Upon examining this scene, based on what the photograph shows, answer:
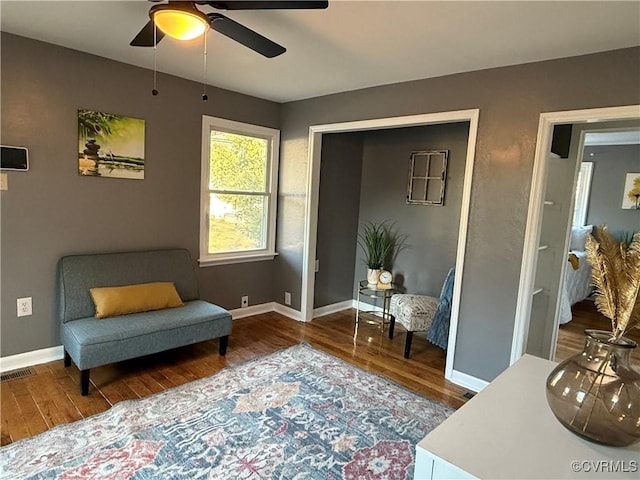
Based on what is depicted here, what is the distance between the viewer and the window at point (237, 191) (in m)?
3.84

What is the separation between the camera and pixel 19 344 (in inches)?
113

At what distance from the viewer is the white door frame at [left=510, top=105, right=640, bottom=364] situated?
98.1 inches

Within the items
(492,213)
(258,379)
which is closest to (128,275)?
(258,379)

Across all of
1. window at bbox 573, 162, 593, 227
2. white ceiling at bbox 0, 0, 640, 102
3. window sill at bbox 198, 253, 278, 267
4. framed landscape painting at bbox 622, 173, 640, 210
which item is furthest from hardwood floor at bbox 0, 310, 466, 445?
framed landscape painting at bbox 622, 173, 640, 210

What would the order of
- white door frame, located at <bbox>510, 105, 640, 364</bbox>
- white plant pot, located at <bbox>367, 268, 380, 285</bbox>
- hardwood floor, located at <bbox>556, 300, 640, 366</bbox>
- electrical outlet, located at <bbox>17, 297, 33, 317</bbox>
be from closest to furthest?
white door frame, located at <bbox>510, 105, 640, 364</bbox> → electrical outlet, located at <bbox>17, 297, 33, 317</bbox> → hardwood floor, located at <bbox>556, 300, 640, 366</bbox> → white plant pot, located at <bbox>367, 268, 380, 285</bbox>

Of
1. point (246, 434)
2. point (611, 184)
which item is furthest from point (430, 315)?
point (611, 184)

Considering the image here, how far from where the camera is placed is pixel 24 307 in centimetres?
285

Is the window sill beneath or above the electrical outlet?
above

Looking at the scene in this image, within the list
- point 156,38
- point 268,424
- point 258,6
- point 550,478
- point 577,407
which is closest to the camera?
point 550,478

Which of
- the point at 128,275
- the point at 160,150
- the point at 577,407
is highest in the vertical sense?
→ the point at 160,150

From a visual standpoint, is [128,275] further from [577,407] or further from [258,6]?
[577,407]

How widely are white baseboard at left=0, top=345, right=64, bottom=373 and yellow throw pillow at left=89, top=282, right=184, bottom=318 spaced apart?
0.55m

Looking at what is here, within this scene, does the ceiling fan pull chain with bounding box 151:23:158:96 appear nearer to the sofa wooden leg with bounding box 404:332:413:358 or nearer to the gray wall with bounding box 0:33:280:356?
the gray wall with bounding box 0:33:280:356

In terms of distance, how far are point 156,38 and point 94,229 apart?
5.57 ft
